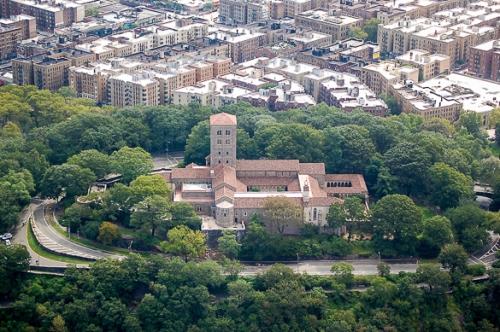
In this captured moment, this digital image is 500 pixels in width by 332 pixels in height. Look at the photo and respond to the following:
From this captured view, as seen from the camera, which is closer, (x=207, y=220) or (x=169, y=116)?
(x=207, y=220)

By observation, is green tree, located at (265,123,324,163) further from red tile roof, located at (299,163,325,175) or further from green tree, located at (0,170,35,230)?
green tree, located at (0,170,35,230)

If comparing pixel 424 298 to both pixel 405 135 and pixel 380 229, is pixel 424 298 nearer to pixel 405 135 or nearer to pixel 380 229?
pixel 380 229

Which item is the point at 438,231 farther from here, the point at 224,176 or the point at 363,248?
the point at 224,176

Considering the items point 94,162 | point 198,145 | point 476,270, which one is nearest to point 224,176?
point 198,145

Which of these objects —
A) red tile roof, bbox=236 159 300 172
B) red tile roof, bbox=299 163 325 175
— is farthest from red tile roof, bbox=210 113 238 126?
red tile roof, bbox=299 163 325 175

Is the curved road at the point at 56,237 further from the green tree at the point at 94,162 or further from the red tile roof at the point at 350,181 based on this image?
the red tile roof at the point at 350,181

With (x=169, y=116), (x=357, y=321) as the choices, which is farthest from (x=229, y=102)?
(x=357, y=321)
